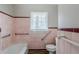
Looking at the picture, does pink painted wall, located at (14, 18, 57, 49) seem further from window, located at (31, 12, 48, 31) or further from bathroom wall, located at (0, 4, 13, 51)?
bathroom wall, located at (0, 4, 13, 51)

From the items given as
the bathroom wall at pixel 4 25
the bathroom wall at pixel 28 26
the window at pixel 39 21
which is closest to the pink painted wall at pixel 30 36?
the bathroom wall at pixel 28 26

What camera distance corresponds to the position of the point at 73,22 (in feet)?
6.12

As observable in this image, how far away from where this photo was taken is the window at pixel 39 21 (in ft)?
10.8

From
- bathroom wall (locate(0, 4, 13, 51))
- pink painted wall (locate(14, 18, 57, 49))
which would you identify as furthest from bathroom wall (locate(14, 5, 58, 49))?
bathroom wall (locate(0, 4, 13, 51))

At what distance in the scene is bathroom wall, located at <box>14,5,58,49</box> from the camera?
3.14 m

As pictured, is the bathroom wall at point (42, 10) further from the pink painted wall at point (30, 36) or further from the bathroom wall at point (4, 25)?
the bathroom wall at point (4, 25)

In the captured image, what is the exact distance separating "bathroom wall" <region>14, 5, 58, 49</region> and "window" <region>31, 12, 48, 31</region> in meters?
0.09

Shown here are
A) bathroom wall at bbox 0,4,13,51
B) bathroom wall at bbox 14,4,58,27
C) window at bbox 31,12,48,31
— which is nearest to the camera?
bathroom wall at bbox 0,4,13,51

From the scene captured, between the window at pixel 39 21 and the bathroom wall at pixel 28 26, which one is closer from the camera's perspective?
the bathroom wall at pixel 28 26

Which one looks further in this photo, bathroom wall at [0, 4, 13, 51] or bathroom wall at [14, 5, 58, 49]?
bathroom wall at [14, 5, 58, 49]

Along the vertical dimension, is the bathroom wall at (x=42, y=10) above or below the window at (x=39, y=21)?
above

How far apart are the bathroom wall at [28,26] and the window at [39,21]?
0.09 meters

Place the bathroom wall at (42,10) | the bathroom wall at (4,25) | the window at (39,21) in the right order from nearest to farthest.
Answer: the bathroom wall at (4,25)
the bathroom wall at (42,10)
the window at (39,21)

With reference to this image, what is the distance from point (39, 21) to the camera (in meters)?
3.31
